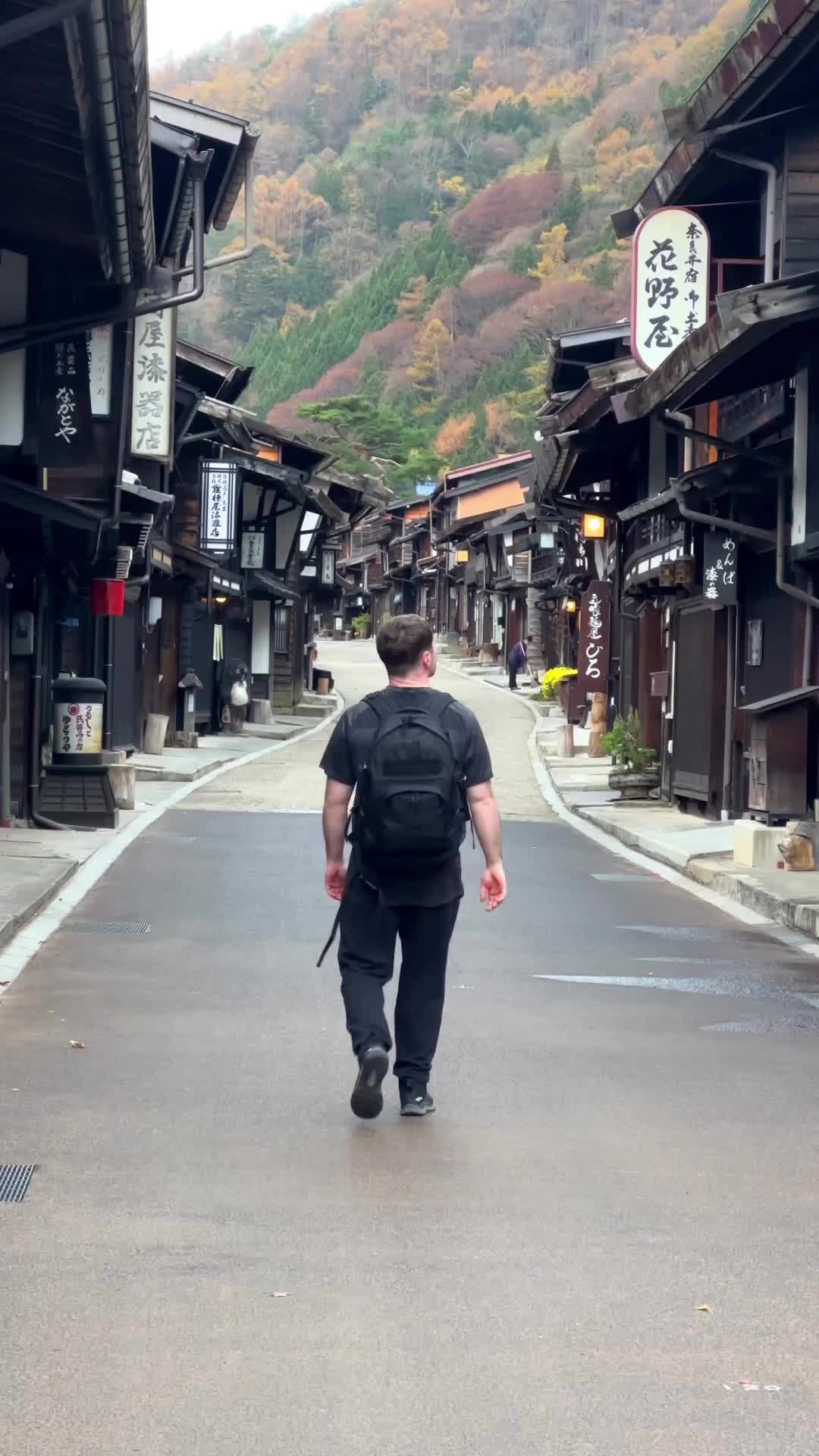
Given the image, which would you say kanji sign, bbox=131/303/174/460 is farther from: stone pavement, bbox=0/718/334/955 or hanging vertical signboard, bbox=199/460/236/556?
hanging vertical signboard, bbox=199/460/236/556

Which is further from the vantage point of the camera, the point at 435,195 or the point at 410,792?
the point at 435,195

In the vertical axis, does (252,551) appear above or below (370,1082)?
above

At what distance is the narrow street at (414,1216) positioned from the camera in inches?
153

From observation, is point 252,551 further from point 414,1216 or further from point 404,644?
point 414,1216

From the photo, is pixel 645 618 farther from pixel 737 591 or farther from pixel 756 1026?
pixel 756 1026

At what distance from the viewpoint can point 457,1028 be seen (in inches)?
342

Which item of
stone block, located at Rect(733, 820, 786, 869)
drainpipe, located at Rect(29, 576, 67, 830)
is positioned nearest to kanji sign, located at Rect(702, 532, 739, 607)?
stone block, located at Rect(733, 820, 786, 869)

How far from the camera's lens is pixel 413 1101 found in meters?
6.74

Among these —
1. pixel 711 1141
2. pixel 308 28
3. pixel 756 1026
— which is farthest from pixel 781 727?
pixel 308 28

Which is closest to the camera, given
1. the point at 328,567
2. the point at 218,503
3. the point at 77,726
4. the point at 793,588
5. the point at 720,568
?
the point at 793,588

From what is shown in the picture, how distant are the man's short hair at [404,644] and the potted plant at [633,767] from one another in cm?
1779

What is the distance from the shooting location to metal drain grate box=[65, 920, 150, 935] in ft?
38.7

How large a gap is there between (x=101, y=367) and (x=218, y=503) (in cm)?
1676

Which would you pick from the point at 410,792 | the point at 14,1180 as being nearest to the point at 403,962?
the point at 410,792
